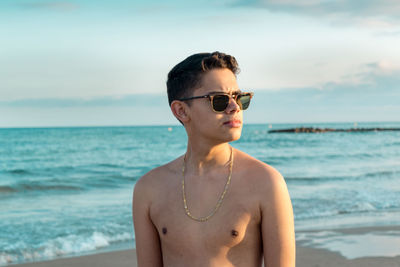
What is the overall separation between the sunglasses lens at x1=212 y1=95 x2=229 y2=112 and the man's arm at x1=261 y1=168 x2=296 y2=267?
0.46m

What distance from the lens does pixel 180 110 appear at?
2756 mm

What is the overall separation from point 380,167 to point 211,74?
63.6 ft

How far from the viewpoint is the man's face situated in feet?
8.48

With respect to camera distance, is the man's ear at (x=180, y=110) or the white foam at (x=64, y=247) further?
the white foam at (x=64, y=247)

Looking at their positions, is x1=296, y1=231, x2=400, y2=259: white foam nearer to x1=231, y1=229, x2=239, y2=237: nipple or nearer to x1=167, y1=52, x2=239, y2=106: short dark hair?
x1=231, y1=229, x2=239, y2=237: nipple

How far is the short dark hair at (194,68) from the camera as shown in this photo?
8.57 feet

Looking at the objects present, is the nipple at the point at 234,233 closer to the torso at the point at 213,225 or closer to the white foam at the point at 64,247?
the torso at the point at 213,225

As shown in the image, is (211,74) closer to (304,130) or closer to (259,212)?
(259,212)

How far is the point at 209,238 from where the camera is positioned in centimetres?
270

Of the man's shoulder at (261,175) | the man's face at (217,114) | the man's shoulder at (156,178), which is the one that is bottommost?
the man's shoulder at (156,178)

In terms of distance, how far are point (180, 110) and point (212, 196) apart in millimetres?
532

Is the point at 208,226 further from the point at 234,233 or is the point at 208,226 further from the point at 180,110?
the point at 180,110

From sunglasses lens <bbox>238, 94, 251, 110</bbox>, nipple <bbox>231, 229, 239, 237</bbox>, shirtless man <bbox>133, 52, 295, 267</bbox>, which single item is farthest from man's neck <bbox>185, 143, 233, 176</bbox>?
nipple <bbox>231, 229, 239, 237</bbox>

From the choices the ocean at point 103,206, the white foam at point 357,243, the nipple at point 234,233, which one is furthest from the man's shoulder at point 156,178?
the ocean at point 103,206
